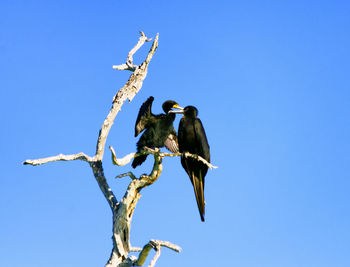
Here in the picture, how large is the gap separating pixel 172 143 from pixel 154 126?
1.77 feet

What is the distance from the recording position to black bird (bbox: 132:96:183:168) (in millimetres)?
7413

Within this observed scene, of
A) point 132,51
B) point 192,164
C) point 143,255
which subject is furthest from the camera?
point 132,51

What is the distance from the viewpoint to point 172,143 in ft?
26.0

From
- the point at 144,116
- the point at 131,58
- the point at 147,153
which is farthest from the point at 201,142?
the point at 131,58

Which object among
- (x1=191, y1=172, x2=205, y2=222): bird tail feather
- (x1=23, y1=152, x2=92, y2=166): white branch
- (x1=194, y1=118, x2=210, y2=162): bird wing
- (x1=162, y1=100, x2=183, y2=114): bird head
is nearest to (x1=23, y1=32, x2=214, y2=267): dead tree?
(x1=23, y1=152, x2=92, y2=166): white branch

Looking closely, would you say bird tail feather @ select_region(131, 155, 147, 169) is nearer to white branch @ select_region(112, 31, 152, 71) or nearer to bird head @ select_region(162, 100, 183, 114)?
bird head @ select_region(162, 100, 183, 114)

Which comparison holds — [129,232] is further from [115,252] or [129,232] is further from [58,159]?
[58,159]

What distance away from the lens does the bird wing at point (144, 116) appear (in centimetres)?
738

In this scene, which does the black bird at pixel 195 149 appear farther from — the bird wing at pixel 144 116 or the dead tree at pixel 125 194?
the bird wing at pixel 144 116

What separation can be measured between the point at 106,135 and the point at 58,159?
0.81 meters

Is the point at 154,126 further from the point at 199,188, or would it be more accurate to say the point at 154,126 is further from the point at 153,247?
the point at 153,247

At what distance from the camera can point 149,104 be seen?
7398 millimetres

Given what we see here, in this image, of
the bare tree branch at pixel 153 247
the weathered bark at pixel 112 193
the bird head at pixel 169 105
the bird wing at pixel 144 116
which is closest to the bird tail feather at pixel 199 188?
the weathered bark at pixel 112 193

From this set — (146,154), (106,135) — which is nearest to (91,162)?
(106,135)
